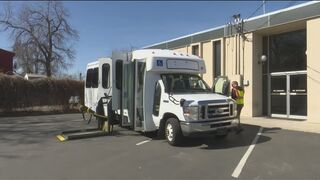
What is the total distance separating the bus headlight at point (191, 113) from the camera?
1114cm

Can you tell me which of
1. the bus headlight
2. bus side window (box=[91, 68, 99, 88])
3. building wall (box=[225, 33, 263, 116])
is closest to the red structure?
bus side window (box=[91, 68, 99, 88])

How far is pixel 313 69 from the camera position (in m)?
17.0

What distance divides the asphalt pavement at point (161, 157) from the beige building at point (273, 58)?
474 centimetres

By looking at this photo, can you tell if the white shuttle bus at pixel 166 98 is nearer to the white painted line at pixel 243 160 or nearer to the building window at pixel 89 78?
the white painted line at pixel 243 160

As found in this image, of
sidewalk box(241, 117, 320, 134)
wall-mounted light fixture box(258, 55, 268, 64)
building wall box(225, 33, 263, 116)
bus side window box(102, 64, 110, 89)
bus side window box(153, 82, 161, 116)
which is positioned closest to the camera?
bus side window box(153, 82, 161, 116)

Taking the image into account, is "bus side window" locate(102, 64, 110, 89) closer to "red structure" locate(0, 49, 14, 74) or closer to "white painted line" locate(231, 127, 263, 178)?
"white painted line" locate(231, 127, 263, 178)

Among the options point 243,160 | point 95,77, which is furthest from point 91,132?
point 243,160

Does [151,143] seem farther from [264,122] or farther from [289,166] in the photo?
[264,122]

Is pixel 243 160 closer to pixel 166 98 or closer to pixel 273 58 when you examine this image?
pixel 166 98

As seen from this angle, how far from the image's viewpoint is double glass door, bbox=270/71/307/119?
18.4 m

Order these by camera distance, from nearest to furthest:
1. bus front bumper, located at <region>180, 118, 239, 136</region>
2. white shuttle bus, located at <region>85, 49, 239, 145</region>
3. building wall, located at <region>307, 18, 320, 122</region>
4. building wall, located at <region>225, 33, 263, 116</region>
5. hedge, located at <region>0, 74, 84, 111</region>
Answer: bus front bumper, located at <region>180, 118, 239, 136</region>
white shuttle bus, located at <region>85, 49, 239, 145</region>
building wall, located at <region>307, 18, 320, 122</region>
building wall, located at <region>225, 33, 263, 116</region>
hedge, located at <region>0, 74, 84, 111</region>

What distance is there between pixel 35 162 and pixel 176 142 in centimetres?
392

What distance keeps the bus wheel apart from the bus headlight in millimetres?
464

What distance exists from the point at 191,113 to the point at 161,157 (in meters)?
1.76
